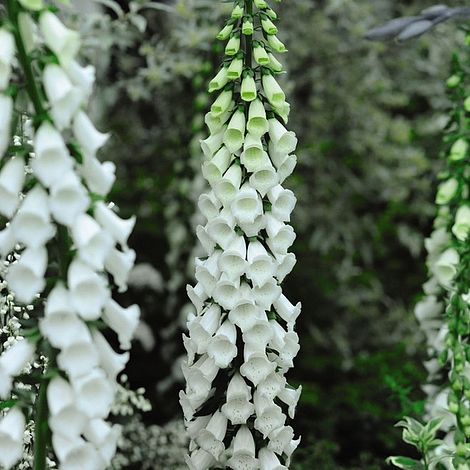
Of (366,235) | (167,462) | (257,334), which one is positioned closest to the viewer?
(257,334)

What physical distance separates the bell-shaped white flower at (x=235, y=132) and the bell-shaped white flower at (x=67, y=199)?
2.11 feet

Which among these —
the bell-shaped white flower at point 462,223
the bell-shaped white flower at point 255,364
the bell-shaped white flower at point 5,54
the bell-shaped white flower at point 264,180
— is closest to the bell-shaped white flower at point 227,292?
the bell-shaped white flower at point 255,364

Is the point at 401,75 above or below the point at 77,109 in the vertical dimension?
below

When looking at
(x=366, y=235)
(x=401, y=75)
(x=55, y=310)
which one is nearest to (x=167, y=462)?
(x=55, y=310)

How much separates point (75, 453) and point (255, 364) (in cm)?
61

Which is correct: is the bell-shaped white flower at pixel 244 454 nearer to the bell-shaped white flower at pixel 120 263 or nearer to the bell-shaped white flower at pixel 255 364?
the bell-shaped white flower at pixel 255 364

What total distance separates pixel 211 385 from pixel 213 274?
0.32m

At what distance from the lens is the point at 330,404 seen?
4668 millimetres

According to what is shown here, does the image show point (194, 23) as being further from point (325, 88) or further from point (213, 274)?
point (213, 274)

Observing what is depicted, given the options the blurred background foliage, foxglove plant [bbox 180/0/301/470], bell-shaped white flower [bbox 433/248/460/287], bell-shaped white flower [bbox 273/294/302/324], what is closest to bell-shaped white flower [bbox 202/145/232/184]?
foxglove plant [bbox 180/0/301/470]

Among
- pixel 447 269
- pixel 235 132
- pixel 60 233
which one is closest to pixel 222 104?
pixel 235 132

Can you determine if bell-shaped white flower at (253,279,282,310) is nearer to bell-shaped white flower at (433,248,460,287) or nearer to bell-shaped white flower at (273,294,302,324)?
bell-shaped white flower at (273,294,302,324)

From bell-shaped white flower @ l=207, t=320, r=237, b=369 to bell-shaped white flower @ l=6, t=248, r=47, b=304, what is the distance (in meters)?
0.64

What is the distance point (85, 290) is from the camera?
1.89m
